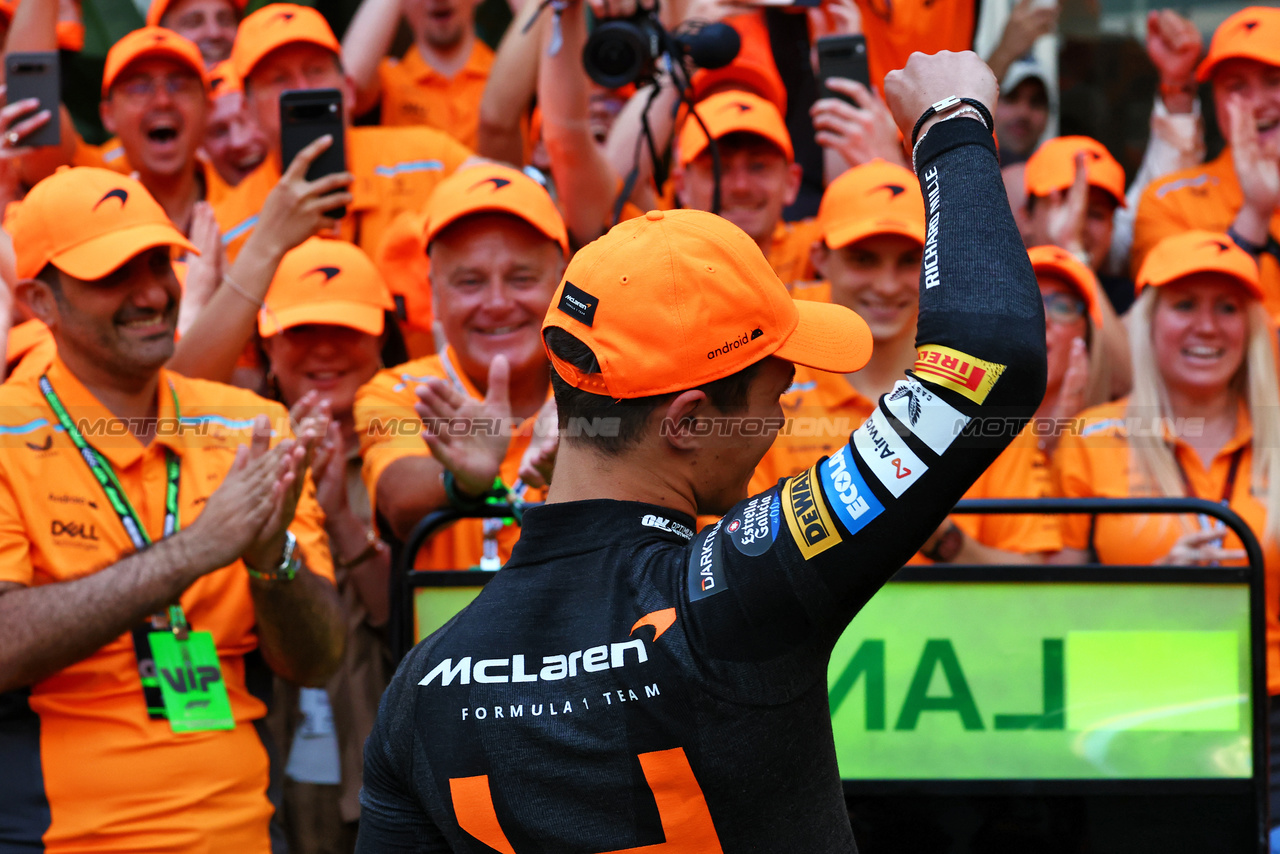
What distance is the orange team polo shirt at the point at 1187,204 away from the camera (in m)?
5.29

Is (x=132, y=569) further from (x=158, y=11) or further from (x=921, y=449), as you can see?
(x=158, y=11)

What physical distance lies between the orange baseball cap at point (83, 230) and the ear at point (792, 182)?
2433mm

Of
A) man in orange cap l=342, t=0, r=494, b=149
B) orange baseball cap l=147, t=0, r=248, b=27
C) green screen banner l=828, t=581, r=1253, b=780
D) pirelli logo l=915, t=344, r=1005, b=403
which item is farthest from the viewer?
man in orange cap l=342, t=0, r=494, b=149

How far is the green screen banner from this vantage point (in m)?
3.18

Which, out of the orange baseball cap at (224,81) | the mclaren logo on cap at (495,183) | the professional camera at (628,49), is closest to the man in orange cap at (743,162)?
the professional camera at (628,49)

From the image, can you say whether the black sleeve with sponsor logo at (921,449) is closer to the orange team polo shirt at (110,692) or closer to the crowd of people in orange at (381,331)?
the crowd of people in orange at (381,331)

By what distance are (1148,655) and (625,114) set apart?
9.97 ft

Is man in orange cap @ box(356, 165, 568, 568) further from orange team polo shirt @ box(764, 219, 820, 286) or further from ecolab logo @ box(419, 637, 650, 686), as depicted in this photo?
ecolab logo @ box(419, 637, 650, 686)

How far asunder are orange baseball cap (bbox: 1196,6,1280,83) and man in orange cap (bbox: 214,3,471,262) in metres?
3.22

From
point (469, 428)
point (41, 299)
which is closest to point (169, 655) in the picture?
point (469, 428)

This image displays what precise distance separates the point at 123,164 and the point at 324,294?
1688 millimetres

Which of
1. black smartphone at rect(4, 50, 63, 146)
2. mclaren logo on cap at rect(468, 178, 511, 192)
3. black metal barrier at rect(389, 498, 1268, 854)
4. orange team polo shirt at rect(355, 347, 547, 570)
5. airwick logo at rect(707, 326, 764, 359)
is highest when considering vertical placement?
black smartphone at rect(4, 50, 63, 146)

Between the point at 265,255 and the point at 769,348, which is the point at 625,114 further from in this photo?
the point at 769,348

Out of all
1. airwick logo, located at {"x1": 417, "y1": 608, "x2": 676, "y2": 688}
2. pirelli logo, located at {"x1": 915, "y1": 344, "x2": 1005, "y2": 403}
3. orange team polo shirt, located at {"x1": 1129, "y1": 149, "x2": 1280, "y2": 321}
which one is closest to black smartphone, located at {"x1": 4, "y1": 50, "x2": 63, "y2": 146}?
airwick logo, located at {"x1": 417, "y1": 608, "x2": 676, "y2": 688}
